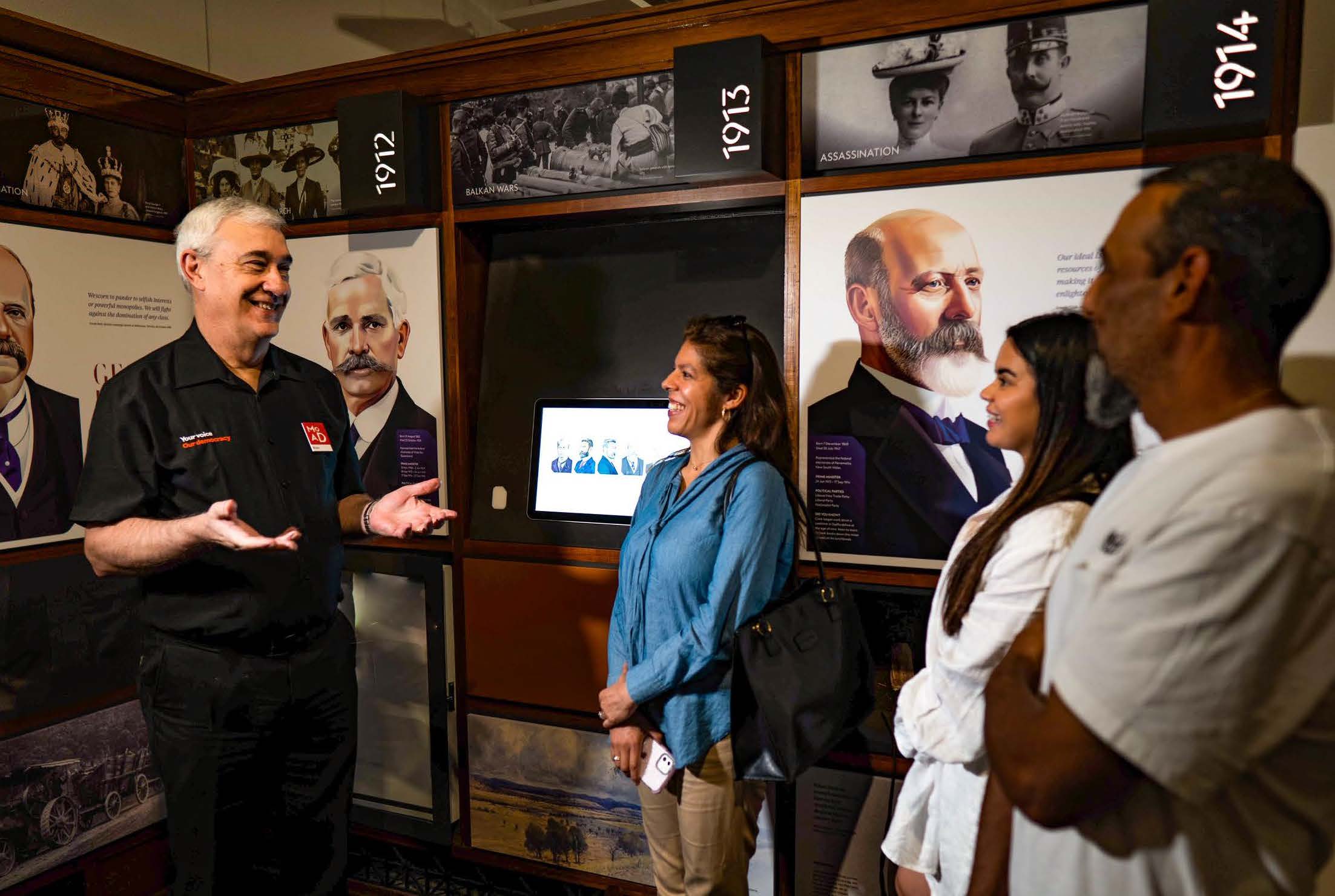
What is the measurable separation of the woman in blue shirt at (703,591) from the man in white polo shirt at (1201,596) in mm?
1054

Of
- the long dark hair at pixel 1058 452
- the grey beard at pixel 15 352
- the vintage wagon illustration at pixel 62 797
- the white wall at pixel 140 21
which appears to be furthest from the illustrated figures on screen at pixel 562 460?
the white wall at pixel 140 21

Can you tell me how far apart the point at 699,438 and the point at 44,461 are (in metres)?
2.13

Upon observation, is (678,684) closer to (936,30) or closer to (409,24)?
(936,30)

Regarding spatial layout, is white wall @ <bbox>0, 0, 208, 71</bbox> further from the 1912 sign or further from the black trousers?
the black trousers

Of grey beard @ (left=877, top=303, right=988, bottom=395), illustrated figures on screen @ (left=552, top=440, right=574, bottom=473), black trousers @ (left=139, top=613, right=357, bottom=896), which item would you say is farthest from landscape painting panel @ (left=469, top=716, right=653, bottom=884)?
grey beard @ (left=877, top=303, right=988, bottom=395)

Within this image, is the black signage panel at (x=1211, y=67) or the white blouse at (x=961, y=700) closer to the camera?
the white blouse at (x=961, y=700)

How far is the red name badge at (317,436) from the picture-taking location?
2.18 metres

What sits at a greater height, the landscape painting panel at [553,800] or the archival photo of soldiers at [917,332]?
the archival photo of soldiers at [917,332]

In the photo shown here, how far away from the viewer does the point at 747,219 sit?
2.64 meters

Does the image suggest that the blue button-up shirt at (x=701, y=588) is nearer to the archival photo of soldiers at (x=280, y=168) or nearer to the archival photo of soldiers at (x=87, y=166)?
the archival photo of soldiers at (x=280, y=168)

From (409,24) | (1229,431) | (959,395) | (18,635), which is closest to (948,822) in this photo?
(1229,431)

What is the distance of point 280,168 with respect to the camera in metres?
2.97

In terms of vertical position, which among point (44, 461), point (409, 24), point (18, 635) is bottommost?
point (18, 635)

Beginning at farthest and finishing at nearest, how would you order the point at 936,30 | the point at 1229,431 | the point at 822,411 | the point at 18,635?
the point at 18,635
the point at 822,411
the point at 936,30
the point at 1229,431
